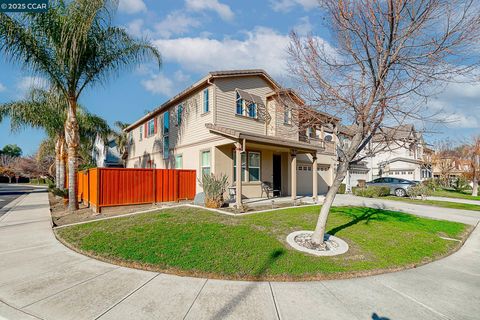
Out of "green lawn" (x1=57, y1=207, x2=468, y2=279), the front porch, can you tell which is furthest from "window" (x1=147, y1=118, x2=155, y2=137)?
"green lawn" (x1=57, y1=207, x2=468, y2=279)

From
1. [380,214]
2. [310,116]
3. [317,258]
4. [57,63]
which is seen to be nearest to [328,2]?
[310,116]

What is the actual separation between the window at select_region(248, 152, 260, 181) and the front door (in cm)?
216

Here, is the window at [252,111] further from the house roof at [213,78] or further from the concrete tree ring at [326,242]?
the concrete tree ring at [326,242]

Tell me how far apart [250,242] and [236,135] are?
503 cm

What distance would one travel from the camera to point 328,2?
5.76 meters

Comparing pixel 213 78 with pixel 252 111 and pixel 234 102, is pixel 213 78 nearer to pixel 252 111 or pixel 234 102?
pixel 234 102

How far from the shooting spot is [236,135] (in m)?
10.1

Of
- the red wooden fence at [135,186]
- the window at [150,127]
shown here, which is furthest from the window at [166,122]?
the red wooden fence at [135,186]

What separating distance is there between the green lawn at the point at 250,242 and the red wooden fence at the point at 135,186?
2199 millimetres

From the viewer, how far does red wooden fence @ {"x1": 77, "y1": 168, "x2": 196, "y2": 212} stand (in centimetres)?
1025

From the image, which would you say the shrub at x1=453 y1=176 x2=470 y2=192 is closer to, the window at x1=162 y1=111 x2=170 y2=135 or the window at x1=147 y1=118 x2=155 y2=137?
the window at x1=162 y1=111 x2=170 y2=135

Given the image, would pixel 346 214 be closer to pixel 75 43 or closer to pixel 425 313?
Result: pixel 425 313

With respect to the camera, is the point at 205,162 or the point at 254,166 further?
the point at 254,166

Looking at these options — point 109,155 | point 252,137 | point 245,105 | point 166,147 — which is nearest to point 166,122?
point 166,147
